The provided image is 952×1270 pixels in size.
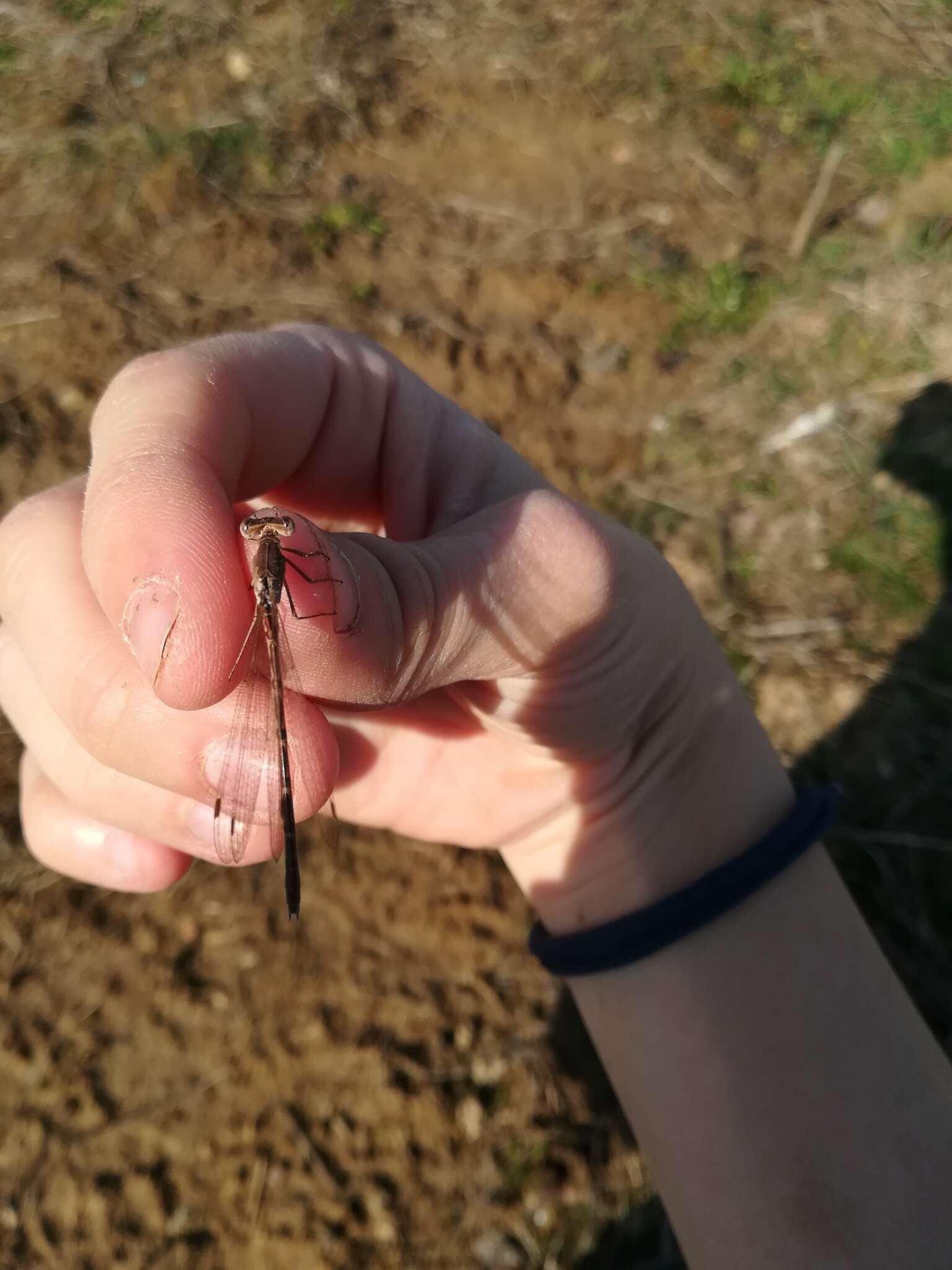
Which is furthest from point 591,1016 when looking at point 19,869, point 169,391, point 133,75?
point 133,75

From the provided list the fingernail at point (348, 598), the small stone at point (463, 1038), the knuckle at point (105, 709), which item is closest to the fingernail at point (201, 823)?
the knuckle at point (105, 709)

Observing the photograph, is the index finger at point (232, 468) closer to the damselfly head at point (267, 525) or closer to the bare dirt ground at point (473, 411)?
the damselfly head at point (267, 525)

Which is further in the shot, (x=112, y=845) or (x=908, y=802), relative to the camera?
(x=908, y=802)

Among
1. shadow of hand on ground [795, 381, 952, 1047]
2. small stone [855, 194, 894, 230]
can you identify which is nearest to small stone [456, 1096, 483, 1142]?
shadow of hand on ground [795, 381, 952, 1047]

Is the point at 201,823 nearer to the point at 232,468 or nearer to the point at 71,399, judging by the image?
the point at 232,468

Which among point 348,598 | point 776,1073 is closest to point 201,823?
point 348,598

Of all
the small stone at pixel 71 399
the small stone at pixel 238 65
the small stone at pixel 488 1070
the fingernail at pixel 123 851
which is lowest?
the small stone at pixel 488 1070

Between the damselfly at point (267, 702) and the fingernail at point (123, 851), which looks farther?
the fingernail at point (123, 851)

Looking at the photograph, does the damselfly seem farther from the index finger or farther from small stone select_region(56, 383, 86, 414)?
small stone select_region(56, 383, 86, 414)
